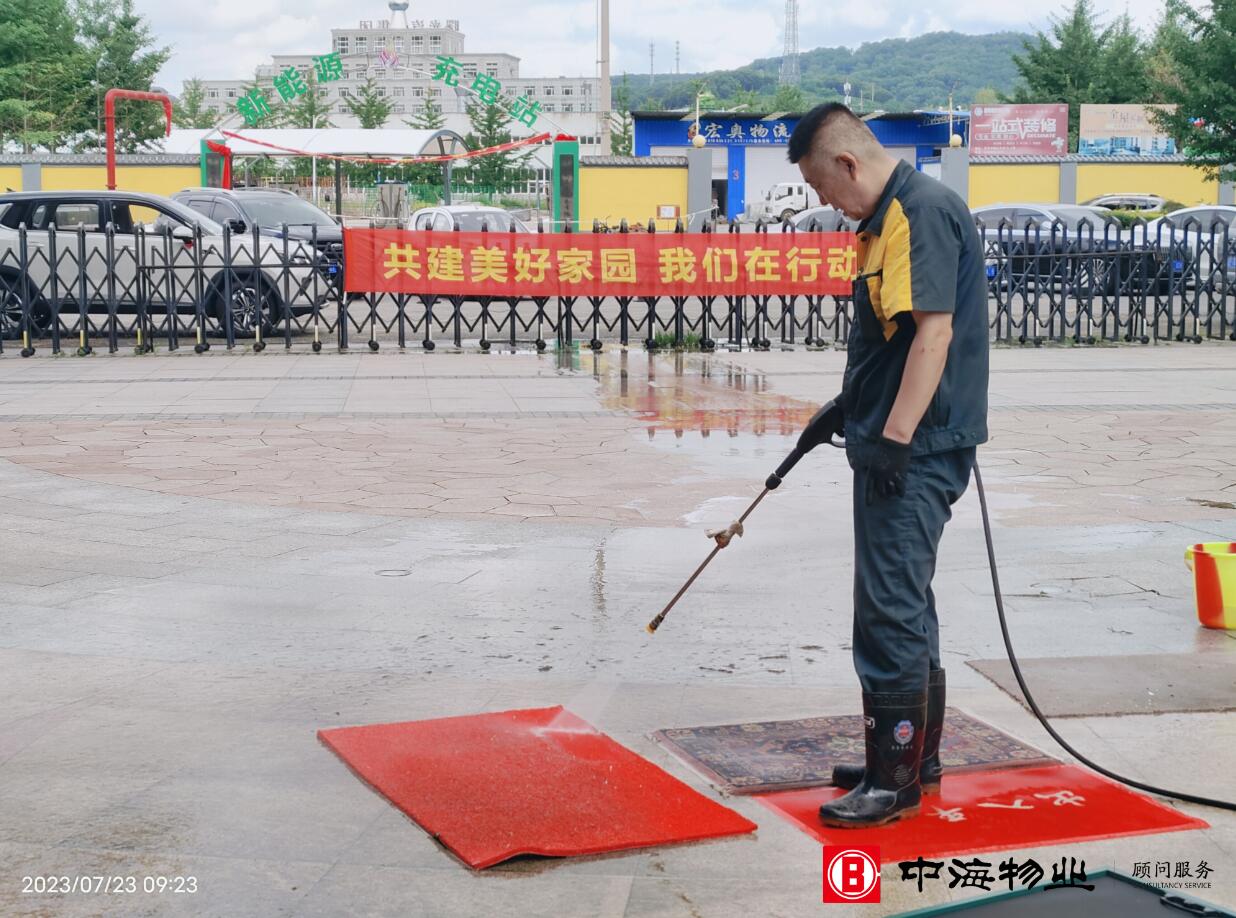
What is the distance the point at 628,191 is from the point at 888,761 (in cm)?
3768

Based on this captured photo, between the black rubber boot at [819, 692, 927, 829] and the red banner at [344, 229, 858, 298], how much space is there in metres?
13.4

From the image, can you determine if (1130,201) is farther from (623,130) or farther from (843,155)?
(843,155)

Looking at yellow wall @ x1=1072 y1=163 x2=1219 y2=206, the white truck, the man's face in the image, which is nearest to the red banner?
the man's face

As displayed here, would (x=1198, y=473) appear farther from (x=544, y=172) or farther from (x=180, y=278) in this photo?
(x=544, y=172)

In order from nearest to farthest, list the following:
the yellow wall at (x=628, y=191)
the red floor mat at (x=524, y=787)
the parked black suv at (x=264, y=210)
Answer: the red floor mat at (x=524, y=787), the parked black suv at (x=264, y=210), the yellow wall at (x=628, y=191)

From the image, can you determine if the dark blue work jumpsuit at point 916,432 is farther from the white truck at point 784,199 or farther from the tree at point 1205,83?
the white truck at point 784,199

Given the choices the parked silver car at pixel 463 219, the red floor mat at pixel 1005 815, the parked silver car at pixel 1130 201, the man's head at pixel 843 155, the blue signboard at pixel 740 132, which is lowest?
the red floor mat at pixel 1005 815

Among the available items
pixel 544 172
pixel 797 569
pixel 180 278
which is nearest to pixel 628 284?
pixel 180 278

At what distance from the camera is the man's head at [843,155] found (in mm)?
3779

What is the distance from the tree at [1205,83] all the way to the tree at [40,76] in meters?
30.1

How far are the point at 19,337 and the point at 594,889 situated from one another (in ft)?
51.2

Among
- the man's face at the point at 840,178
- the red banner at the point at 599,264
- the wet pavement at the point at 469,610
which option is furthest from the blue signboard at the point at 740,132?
the man's face at the point at 840,178

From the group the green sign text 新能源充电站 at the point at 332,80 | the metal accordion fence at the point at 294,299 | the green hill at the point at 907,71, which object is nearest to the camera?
the metal accordion fence at the point at 294,299

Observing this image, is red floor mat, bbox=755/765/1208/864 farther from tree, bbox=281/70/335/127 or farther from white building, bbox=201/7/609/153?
white building, bbox=201/7/609/153
